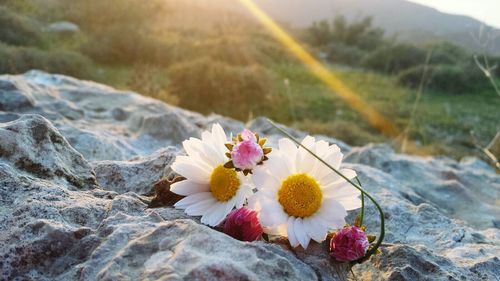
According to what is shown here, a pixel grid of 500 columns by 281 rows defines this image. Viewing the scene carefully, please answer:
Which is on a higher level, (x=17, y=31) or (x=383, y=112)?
(x=17, y=31)

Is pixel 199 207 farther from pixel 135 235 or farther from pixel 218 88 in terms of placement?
pixel 218 88

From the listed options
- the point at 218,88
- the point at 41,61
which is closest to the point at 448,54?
the point at 218,88

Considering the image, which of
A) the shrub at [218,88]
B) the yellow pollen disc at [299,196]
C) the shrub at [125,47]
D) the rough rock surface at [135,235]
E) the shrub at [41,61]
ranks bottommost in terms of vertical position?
the shrub at [125,47]

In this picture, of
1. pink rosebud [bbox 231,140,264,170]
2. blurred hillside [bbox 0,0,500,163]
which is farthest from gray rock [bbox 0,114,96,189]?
blurred hillside [bbox 0,0,500,163]

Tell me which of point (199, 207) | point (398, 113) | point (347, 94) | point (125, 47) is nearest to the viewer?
point (199, 207)

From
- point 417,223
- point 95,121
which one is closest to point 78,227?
point 417,223

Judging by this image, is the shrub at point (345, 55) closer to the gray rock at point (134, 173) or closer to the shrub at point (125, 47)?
the shrub at point (125, 47)

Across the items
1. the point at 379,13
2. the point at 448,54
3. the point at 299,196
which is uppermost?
the point at 299,196

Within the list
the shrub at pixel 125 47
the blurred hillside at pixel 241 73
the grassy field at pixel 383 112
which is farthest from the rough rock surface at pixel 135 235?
the shrub at pixel 125 47
